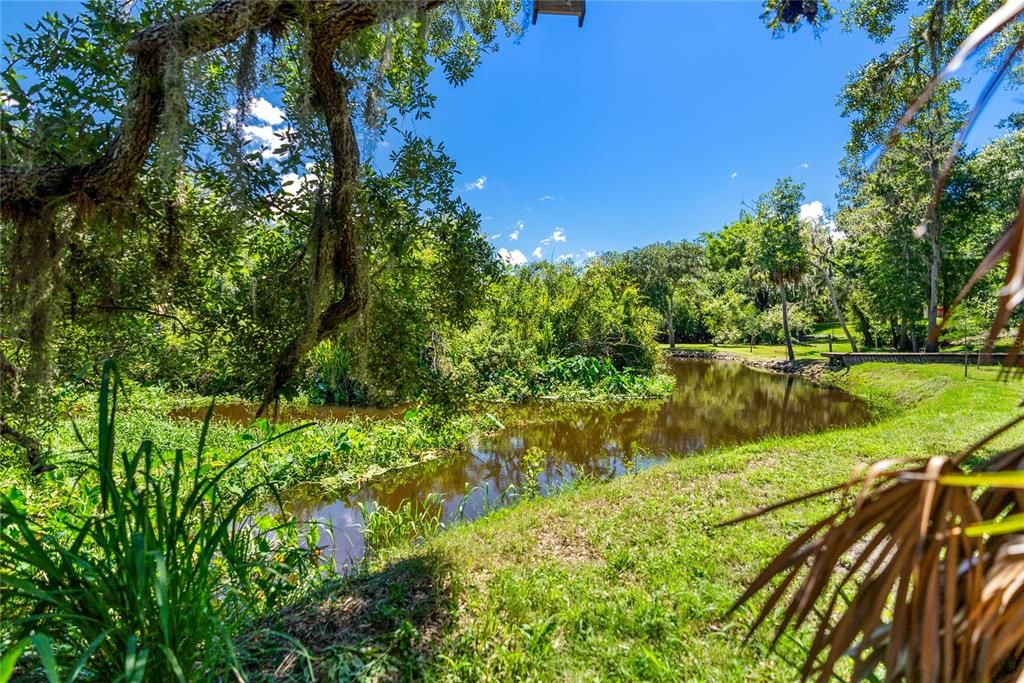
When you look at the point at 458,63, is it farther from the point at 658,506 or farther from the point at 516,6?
the point at 658,506

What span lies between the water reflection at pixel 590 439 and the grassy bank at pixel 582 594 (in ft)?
5.66

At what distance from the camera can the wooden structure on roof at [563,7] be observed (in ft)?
11.3

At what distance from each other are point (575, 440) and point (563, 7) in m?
7.63

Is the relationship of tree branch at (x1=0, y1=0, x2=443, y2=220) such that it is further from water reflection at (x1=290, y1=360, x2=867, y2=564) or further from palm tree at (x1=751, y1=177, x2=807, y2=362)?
palm tree at (x1=751, y1=177, x2=807, y2=362)

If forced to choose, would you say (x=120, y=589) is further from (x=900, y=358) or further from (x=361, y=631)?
(x=900, y=358)

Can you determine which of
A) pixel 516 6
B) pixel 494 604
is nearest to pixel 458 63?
pixel 516 6

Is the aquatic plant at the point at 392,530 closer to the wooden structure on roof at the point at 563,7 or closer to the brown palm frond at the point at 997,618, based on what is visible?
the brown palm frond at the point at 997,618

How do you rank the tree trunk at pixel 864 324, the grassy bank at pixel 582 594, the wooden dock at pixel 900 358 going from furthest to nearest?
1. the tree trunk at pixel 864 324
2. the wooden dock at pixel 900 358
3. the grassy bank at pixel 582 594

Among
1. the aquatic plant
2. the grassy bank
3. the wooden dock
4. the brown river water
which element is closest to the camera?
the grassy bank

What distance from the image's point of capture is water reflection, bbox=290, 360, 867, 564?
6258mm

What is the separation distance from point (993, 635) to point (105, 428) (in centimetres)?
241

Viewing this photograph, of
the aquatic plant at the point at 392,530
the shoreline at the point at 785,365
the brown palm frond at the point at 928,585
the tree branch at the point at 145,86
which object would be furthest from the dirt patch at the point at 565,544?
the shoreline at the point at 785,365

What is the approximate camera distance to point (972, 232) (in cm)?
1608

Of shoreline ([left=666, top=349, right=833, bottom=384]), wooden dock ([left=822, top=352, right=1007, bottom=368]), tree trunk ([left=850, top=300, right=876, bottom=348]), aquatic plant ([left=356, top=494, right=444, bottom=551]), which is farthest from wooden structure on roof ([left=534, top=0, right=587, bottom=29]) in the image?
tree trunk ([left=850, top=300, right=876, bottom=348])
